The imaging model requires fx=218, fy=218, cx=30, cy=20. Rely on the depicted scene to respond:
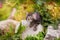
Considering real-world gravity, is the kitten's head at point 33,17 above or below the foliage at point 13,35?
above

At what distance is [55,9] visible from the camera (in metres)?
1.61

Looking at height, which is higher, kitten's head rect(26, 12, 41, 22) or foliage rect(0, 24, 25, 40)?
kitten's head rect(26, 12, 41, 22)

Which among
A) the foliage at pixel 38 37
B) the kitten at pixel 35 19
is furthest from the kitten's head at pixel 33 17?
the foliage at pixel 38 37

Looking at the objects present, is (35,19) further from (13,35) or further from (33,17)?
(13,35)

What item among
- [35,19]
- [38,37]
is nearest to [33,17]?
[35,19]

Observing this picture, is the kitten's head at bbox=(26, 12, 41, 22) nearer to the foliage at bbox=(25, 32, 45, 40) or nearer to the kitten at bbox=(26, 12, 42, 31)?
the kitten at bbox=(26, 12, 42, 31)

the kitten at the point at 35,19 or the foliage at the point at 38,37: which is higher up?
the kitten at the point at 35,19

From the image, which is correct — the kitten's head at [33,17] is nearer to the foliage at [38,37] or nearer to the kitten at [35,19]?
the kitten at [35,19]

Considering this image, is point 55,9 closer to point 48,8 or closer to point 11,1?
point 48,8

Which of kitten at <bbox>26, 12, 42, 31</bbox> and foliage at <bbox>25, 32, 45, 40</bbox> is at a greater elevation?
kitten at <bbox>26, 12, 42, 31</bbox>

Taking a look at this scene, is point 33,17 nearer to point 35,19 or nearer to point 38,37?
point 35,19

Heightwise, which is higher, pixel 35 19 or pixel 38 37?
pixel 35 19

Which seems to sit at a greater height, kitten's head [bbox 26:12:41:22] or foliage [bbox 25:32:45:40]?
kitten's head [bbox 26:12:41:22]

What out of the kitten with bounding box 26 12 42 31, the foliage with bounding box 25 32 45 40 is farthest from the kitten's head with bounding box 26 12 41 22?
the foliage with bounding box 25 32 45 40
